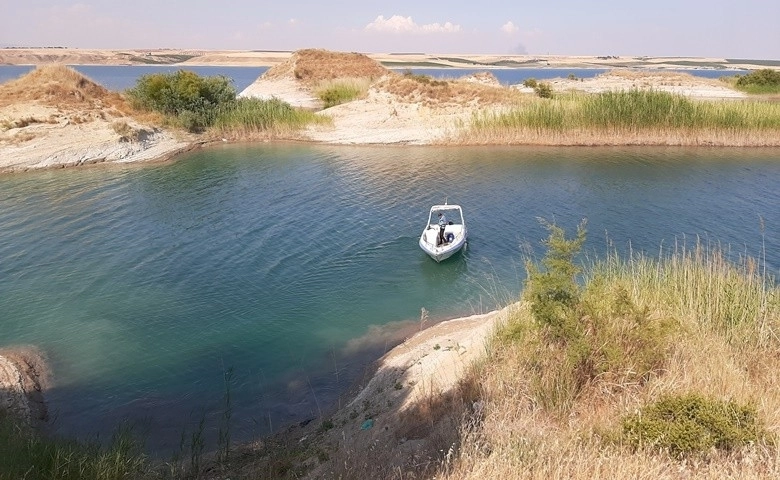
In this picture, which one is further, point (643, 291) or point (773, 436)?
point (643, 291)

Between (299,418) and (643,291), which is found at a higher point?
(643,291)

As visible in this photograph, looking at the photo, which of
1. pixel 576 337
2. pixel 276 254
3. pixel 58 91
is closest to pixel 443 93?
pixel 58 91

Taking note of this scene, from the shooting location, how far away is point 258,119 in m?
44.8

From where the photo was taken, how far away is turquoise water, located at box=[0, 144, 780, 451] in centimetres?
1341

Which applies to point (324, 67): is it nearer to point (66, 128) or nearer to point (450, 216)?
point (66, 128)

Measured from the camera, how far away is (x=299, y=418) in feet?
39.3

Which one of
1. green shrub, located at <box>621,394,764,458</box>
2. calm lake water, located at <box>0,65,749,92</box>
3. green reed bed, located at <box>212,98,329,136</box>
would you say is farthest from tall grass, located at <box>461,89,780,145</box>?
calm lake water, located at <box>0,65,749,92</box>

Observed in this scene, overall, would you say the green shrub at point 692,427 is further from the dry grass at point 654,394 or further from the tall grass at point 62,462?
the tall grass at point 62,462

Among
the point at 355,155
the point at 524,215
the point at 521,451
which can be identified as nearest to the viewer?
the point at 521,451

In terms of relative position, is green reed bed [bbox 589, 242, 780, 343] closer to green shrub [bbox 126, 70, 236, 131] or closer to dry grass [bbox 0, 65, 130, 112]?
green shrub [bbox 126, 70, 236, 131]

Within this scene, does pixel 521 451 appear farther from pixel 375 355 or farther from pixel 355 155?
pixel 355 155

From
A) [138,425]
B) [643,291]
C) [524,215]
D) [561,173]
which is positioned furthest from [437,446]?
[561,173]

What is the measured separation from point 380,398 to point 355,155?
30.5 m

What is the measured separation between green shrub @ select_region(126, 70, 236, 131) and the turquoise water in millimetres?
8035
